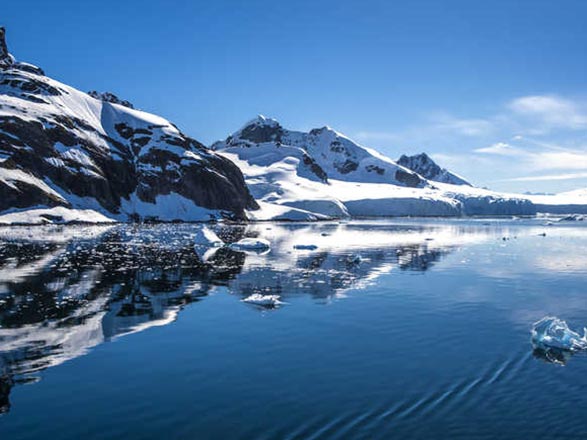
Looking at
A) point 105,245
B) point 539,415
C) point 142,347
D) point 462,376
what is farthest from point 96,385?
point 105,245

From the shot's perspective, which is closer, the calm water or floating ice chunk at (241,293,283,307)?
the calm water

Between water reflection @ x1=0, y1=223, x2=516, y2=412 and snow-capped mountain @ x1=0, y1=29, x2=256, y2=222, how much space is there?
66.0 meters

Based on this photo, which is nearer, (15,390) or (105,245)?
(15,390)

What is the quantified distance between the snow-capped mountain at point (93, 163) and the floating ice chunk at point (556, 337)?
360 ft

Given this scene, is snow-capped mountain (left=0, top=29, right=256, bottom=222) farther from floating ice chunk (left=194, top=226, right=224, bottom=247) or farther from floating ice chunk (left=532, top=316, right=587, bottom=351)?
floating ice chunk (left=532, top=316, right=587, bottom=351)

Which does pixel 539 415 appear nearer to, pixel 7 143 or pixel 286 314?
pixel 286 314

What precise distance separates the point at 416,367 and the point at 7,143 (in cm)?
13235

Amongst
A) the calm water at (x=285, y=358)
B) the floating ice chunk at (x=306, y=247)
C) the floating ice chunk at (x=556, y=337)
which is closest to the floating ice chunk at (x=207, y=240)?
the floating ice chunk at (x=306, y=247)

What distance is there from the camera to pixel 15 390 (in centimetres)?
1362

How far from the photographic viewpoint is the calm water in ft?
38.6

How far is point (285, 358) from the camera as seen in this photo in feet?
55.4

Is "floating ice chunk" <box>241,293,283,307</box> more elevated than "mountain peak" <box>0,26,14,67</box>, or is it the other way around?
"mountain peak" <box>0,26,14,67</box>

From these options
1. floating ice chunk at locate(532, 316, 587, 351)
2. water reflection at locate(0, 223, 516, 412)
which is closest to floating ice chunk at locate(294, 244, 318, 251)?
water reflection at locate(0, 223, 516, 412)

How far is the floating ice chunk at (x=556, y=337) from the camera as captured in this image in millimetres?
18141
